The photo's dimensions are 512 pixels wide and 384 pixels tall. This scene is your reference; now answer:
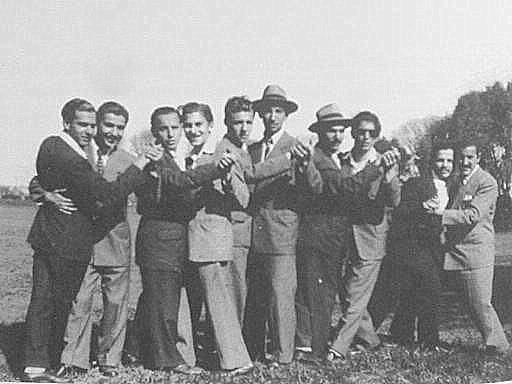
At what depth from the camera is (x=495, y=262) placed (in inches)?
135

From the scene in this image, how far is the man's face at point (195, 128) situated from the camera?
3137 millimetres

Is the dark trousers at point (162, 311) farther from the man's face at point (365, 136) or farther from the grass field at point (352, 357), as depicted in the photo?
the man's face at point (365, 136)

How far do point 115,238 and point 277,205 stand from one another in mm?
740

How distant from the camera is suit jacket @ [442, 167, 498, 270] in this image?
3391 millimetres

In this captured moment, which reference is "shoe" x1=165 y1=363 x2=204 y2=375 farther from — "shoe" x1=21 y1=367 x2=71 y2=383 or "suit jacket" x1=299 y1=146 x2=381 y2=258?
"suit jacket" x1=299 y1=146 x2=381 y2=258

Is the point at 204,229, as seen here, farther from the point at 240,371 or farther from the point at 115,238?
the point at 240,371

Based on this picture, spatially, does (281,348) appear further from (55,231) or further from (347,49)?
(347,49)

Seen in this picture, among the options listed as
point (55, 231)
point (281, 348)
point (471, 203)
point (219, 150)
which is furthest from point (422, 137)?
point (55, 231)

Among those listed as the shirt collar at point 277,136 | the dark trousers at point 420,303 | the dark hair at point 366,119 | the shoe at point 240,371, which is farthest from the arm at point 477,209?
the shoe at point 240,371

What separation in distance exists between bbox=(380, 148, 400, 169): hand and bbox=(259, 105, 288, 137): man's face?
1.58 feet

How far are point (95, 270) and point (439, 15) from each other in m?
1.94

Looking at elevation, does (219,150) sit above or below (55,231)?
above

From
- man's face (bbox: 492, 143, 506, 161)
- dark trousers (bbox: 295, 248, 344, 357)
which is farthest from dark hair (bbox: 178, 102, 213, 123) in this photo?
man's face (bbox: 492, 143, 506, 161)

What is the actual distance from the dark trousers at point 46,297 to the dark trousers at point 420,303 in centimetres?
154
